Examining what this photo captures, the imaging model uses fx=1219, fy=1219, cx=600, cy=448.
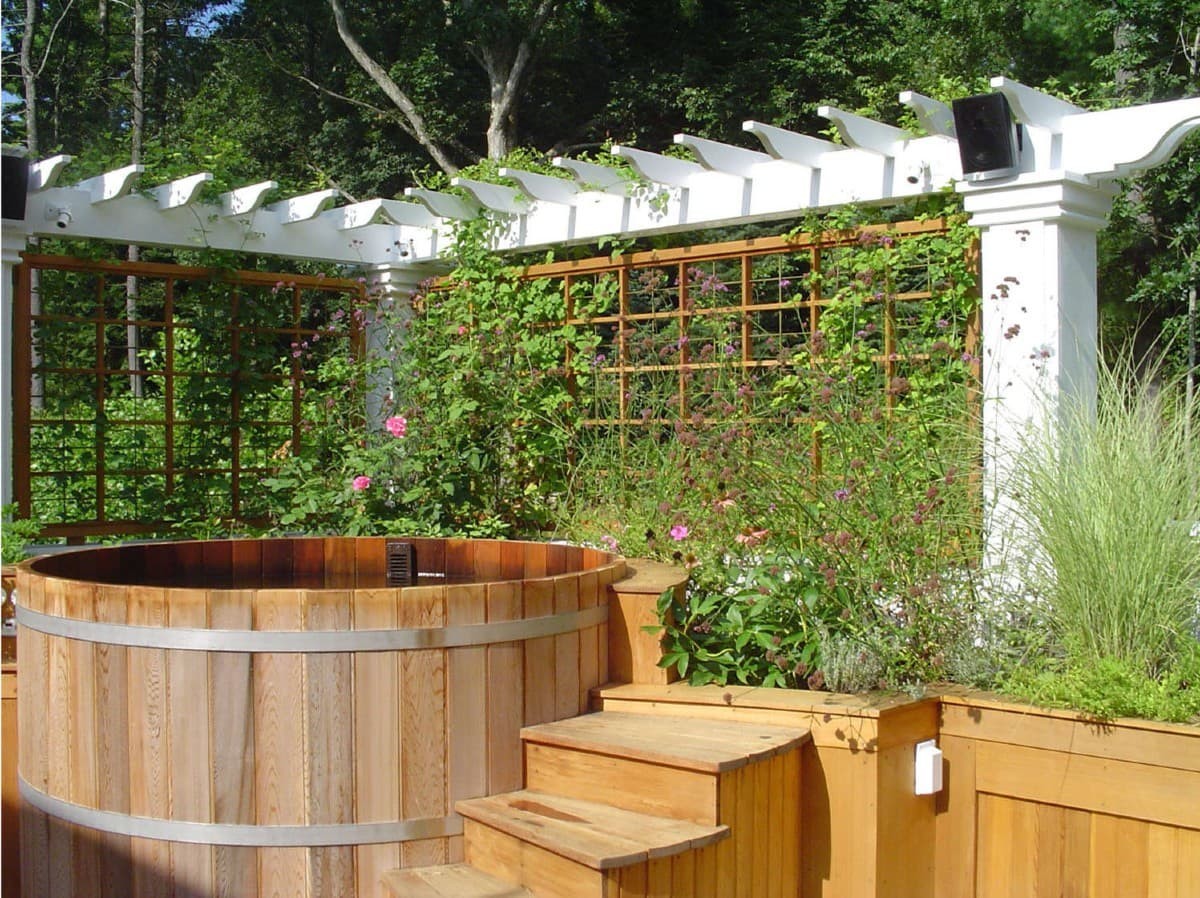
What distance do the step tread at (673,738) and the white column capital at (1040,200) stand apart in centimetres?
241

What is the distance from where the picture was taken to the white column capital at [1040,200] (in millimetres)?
4422

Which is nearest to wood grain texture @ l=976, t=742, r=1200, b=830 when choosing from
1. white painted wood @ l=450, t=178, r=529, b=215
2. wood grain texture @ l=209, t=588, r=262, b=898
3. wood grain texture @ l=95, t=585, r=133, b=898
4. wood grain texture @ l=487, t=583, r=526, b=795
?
wood grain texture @ l=487, t=583, r=526, b=795

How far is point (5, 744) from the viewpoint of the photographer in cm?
375

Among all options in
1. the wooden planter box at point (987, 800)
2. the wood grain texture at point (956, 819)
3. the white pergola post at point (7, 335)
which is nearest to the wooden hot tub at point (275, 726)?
the wooden planter box at point (987, 800)

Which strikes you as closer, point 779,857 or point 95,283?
point 779,857

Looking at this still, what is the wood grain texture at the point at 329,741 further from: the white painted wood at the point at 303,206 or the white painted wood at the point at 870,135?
the white painted wood at the point at 303,206

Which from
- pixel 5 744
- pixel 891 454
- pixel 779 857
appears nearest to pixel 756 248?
pixel 891 454

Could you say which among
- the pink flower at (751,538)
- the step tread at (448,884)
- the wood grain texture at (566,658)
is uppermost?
the pink flower at (751,538)

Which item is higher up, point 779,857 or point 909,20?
point 909,20

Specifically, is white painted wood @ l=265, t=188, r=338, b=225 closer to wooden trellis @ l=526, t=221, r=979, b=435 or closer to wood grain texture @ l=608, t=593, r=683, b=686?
wooden trellis @ l=526, t=221, r=979, b=435

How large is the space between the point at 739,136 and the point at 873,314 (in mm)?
9752

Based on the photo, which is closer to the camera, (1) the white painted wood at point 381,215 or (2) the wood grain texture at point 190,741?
(2) the wood grain texture at point 190,741

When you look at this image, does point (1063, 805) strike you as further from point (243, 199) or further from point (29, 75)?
point (29, 75)

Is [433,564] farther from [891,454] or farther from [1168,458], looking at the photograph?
[1168,458]
